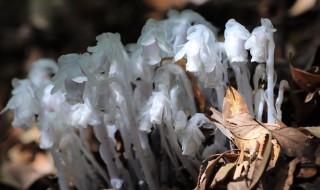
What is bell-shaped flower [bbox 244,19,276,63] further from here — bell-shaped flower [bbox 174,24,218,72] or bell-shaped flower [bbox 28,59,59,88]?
bell-shaped flower [bbox 28,59,59,88]

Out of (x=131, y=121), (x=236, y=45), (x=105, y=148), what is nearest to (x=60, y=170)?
(x=105, y=148)

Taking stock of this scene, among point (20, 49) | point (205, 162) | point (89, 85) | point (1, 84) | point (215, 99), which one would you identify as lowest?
point (205, 162)

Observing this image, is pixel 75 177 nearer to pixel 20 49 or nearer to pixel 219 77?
pixel 219 77

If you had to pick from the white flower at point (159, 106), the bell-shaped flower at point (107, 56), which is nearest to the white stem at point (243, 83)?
the white flower at point (159, 106)

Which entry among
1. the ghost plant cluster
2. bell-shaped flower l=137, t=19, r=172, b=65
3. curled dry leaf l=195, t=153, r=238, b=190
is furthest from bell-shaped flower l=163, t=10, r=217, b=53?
curled dry leaf l=195, t=153, r=238, b=190

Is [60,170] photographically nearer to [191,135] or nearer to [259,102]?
[191,135]

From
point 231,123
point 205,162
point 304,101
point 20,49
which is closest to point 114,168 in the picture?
point 205,162
